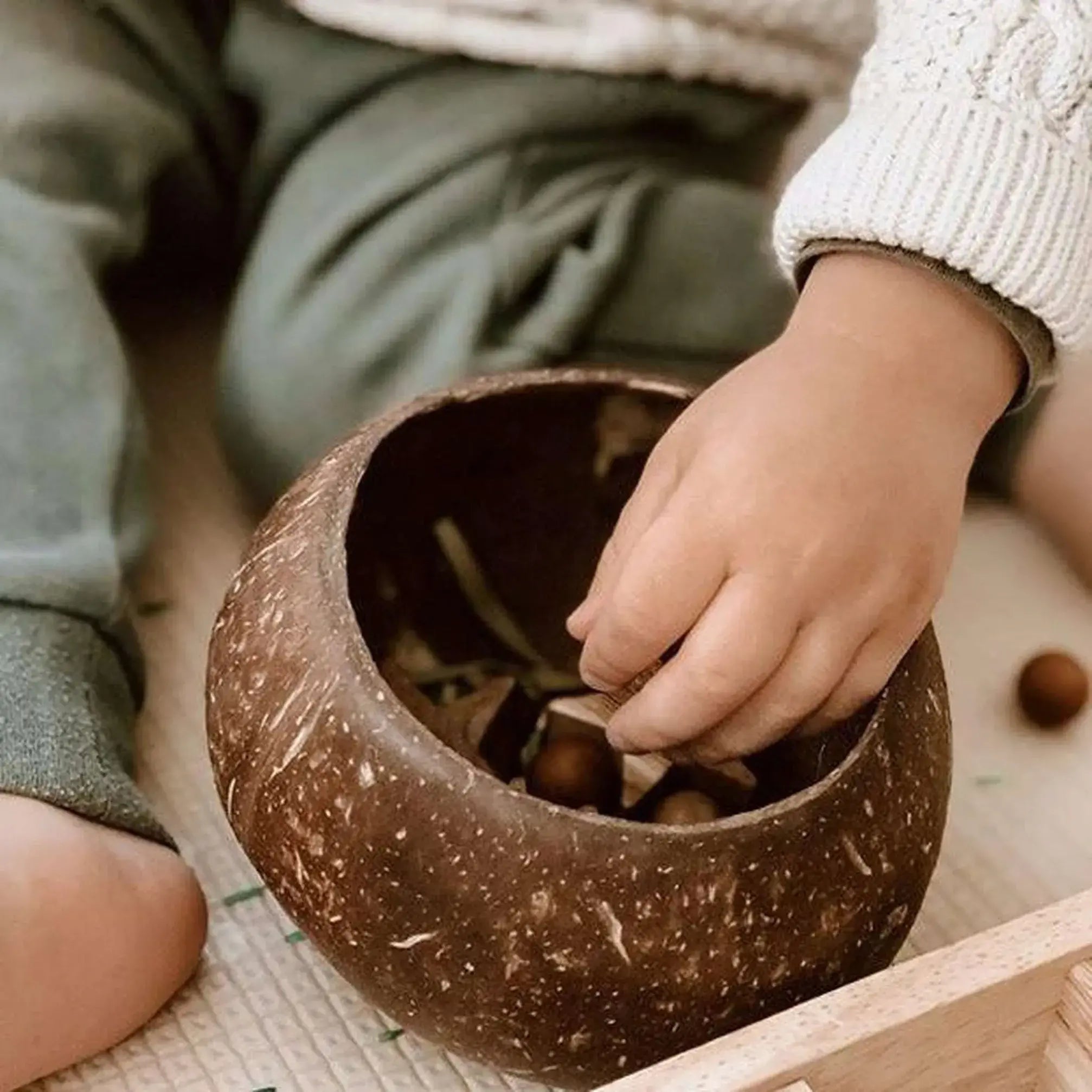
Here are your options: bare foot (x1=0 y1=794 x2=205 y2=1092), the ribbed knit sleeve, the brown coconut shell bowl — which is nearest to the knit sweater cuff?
the ribbed knit sleeve

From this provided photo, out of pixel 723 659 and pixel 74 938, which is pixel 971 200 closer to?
pixel 723 659

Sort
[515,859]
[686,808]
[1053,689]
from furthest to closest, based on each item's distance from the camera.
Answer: [1053,689]
[686,808]
[515,859]

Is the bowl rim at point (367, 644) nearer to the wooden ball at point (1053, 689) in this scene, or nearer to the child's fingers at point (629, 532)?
the child's fingers at point (629, 532)

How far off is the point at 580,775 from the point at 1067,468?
0.87ft

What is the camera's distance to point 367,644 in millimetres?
491

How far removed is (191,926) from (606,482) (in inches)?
7.6

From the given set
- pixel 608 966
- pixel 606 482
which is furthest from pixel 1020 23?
pixel 608 966

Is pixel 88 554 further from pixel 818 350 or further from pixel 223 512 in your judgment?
pixel 818 350

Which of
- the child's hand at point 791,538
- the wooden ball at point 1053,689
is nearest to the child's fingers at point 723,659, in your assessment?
the child's hand at point 791,538

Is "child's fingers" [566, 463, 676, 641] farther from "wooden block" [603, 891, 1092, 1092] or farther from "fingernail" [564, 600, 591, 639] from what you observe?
"wooden block" [603, 891, 1092, 1092]

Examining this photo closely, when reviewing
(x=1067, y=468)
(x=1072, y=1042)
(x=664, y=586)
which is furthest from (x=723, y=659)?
(x=1067, y=468)

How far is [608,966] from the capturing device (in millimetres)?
424

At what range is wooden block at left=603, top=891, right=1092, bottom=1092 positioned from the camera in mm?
402

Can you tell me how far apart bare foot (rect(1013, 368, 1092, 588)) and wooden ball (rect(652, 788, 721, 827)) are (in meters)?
0.23
